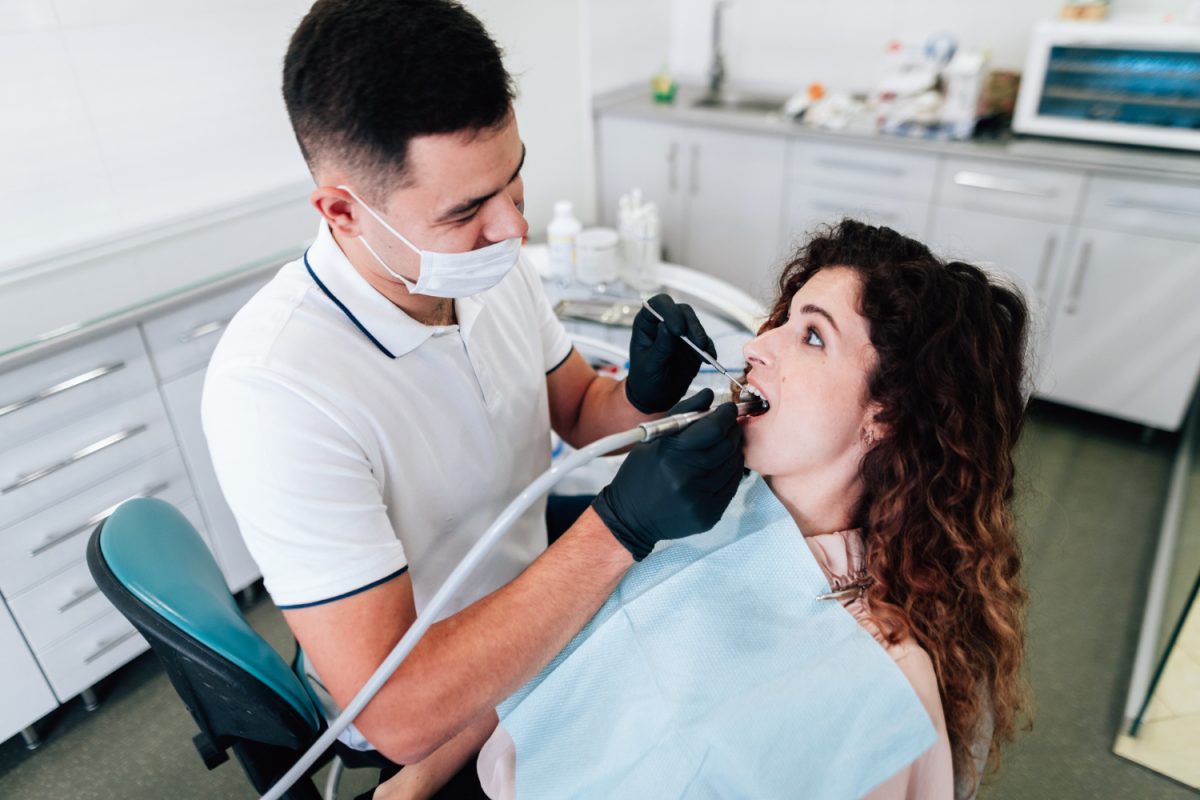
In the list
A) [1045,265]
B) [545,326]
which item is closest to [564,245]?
[545,326]

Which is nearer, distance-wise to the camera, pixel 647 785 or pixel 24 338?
pixel 647 785

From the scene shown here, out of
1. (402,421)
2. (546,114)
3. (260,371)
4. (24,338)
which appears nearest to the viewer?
(260,371)

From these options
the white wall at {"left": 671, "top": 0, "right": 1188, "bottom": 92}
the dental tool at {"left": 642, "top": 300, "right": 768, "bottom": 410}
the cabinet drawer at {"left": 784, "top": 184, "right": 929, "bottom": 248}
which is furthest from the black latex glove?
the white wall at {"left": 671, "top": 0, "right": 1188, "bottom": 92}

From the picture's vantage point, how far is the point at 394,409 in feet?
3.43

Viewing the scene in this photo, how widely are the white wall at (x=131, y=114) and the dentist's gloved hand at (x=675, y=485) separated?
1.67 metres

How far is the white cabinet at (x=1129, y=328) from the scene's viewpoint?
2.43 m

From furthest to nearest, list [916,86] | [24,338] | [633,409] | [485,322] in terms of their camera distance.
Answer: [916,86]
[24,338]
[633,409]
[485,322]

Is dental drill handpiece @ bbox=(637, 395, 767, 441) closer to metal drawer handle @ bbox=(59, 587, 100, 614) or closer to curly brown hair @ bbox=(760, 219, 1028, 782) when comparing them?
curly brown hair @ bbox=(760, 219, 1028, 782)

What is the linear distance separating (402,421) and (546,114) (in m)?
2.28

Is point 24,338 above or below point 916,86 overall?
below

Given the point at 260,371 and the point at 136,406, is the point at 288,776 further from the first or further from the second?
the point at 136,406

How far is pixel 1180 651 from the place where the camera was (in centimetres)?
176

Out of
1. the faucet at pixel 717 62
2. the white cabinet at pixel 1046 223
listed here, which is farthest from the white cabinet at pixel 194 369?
the faucet at pixel 717 62

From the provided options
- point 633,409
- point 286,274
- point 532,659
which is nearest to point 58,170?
point 286,274
